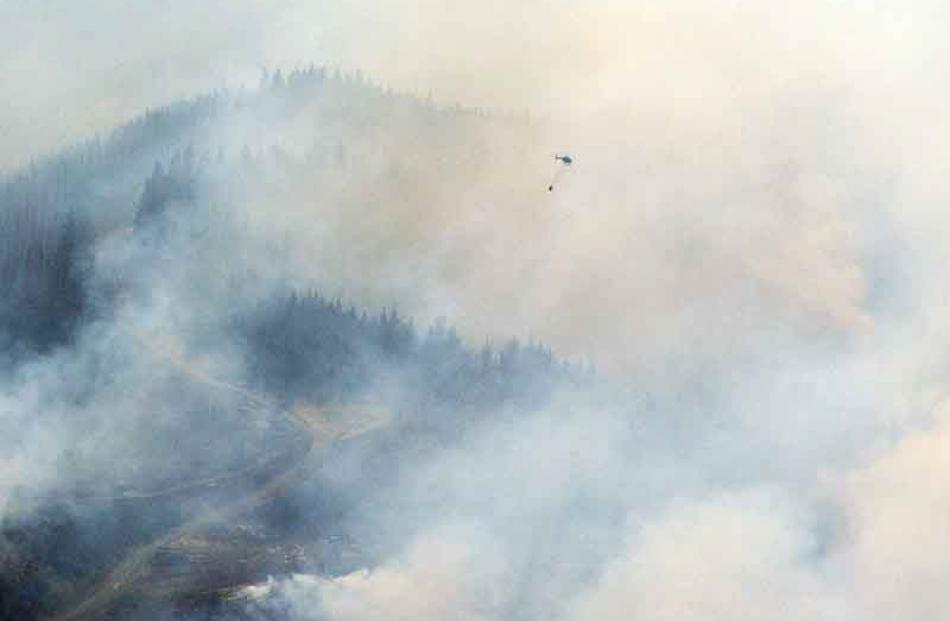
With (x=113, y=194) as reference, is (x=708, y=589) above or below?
below

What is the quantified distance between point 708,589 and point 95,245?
9331 centimetres

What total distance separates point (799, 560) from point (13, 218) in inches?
4832

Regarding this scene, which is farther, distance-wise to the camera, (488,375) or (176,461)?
(488,375)

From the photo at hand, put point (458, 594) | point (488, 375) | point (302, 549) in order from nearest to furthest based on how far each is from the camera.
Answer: point (458, 594) → point (302, 549) → point (488, 375)

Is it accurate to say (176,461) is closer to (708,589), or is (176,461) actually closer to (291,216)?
(708,589)

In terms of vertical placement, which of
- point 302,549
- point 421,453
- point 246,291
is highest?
point 246,291

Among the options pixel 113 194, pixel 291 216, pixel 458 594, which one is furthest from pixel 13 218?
pixel 458 594

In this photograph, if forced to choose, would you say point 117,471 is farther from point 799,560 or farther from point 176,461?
point 799,560

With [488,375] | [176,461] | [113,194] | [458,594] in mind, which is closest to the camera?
[458,594]

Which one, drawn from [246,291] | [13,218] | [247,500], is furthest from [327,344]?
[13,218]

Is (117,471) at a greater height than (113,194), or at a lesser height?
lesser

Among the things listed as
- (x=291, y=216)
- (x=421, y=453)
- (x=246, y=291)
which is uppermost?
(x=291, y=216)

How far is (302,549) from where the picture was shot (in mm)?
102438

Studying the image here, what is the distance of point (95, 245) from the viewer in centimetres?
15850
